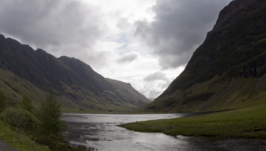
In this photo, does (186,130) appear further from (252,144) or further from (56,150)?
(56,150)

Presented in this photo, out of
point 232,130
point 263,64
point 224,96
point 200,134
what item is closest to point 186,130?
point 200,134

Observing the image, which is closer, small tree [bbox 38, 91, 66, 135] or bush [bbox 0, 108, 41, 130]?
bush [bbox 0, 108, 41, 130]

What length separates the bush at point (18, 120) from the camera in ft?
123

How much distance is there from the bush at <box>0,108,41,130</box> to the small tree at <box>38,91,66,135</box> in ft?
7.65

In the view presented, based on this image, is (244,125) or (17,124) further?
(244,125)

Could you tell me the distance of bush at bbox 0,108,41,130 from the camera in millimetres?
37406

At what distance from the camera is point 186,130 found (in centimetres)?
5903

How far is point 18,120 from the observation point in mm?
38469

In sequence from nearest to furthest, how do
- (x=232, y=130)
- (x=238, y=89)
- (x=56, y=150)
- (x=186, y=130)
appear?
(x=56, y=150), (x=232, y=130), (x=186, y=130), (x=238, y=89)

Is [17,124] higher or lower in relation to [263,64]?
lower

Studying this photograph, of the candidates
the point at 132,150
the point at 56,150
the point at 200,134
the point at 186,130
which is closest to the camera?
the point at 56,150

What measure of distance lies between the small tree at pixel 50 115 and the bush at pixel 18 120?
2.33m

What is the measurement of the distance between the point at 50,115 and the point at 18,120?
27.1ft

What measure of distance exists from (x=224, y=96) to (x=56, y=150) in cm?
20111
